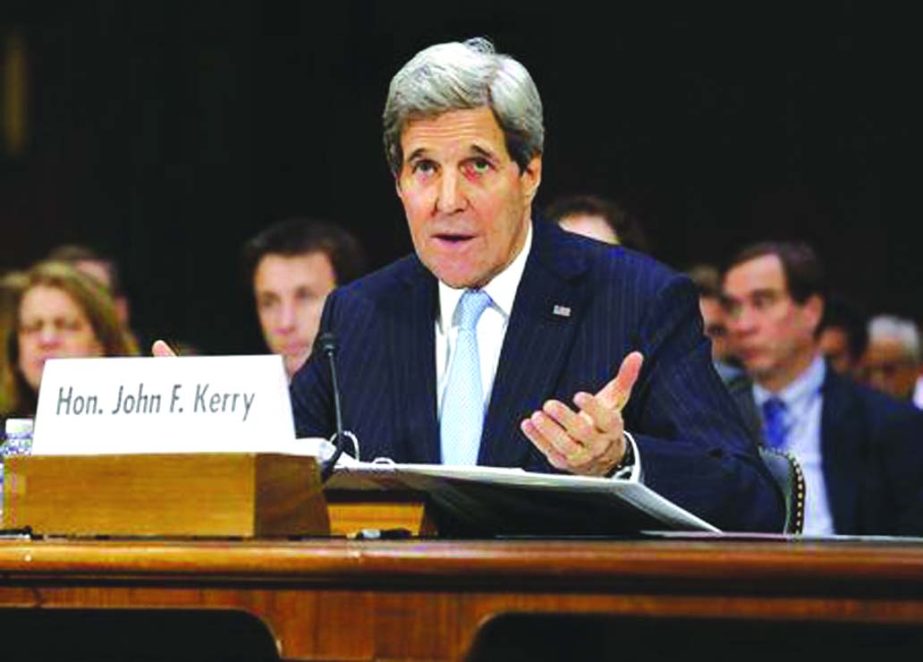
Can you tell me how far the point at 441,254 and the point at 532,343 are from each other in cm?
20

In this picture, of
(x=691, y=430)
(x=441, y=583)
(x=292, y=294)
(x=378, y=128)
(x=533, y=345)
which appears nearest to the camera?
(x=441, y=583)

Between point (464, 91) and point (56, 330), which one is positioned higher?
point (464, 91)

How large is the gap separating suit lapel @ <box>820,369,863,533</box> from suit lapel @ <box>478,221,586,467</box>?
230 cm

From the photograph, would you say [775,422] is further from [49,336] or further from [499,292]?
[499,292]

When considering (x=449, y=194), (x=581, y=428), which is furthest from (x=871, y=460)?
(x=581, y=428)

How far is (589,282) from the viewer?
3.21 meters

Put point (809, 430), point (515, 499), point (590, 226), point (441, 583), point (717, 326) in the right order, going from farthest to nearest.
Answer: point (717, 326) < point (809, 430) < point (590, 226) < point (515, 499) < point (441, 583)

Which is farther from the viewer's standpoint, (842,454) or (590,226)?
(842,454)

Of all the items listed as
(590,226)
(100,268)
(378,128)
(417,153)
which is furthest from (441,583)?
(378,128)

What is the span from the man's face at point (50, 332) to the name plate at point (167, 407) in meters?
3.09

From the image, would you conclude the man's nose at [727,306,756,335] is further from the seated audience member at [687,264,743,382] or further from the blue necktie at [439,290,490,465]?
the blue necktie at [439,290,490,465]

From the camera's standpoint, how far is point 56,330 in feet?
17.8

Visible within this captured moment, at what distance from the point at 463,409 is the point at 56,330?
2.62m

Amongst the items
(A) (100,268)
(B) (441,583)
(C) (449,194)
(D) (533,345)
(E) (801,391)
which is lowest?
(B) (441,583)
